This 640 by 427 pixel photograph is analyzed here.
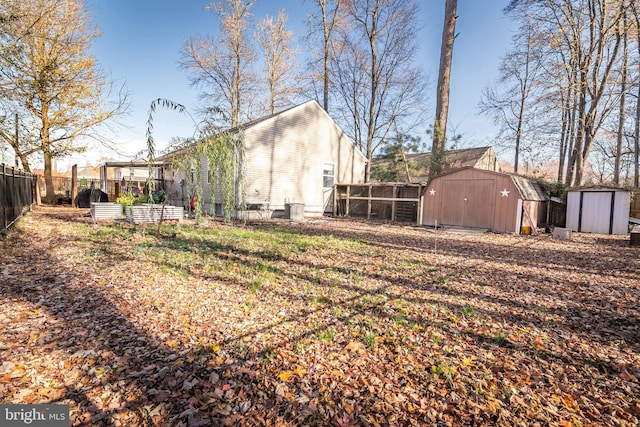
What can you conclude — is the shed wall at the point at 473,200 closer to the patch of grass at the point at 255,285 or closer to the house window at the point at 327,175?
the house window at the point at 327,175

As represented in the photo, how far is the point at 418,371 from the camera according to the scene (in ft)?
9.10

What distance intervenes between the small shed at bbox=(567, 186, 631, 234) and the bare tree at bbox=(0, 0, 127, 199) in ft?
75.8

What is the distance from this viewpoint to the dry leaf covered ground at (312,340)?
2305 millimetres

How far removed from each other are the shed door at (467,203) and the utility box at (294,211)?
6.66 metres

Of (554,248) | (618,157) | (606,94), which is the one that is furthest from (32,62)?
(618,157)

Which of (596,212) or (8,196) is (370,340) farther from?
(596,212)

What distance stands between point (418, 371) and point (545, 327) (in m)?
2.12

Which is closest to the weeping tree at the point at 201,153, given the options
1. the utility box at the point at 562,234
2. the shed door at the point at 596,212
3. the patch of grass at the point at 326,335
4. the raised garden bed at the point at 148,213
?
the raised garden bed at the point at 148,213

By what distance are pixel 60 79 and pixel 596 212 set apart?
2498 cm

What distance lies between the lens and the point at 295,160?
55.2 feet

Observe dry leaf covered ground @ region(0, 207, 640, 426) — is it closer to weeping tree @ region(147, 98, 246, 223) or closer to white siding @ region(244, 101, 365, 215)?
weeping tree @ region(147, 98, 246, 223)

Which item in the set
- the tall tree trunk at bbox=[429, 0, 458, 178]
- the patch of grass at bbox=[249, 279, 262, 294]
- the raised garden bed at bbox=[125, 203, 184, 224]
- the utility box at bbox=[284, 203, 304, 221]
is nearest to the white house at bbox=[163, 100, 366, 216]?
the utility box at bbox=[284, 203, 304, 221]

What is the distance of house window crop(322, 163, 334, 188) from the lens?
18.5m

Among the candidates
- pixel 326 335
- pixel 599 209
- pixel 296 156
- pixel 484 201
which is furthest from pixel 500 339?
pixel 296 156
